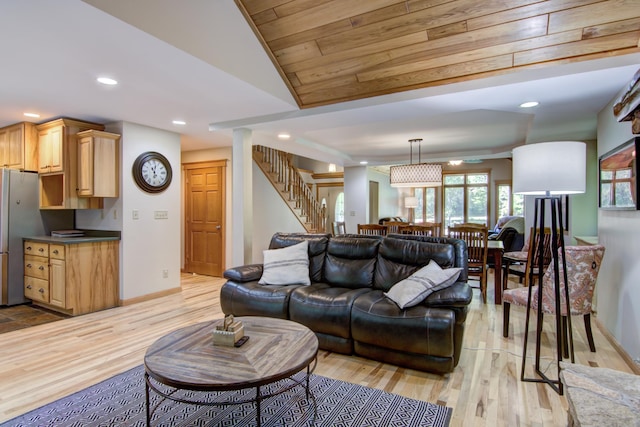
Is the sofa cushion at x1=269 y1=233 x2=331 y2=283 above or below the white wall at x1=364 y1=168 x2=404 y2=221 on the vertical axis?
below

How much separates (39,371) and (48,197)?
9.25ft

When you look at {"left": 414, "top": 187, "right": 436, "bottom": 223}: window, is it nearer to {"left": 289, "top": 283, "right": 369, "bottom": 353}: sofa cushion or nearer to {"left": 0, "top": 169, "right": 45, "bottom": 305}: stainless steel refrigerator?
{"left": 289, "top": 283, "right": 369, "bottom": 353}: sofa cushion

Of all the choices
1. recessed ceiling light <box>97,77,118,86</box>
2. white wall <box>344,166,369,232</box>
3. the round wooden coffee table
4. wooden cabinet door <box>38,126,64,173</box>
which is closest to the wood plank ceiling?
recessed ceiling light <box>97,77,118,86</box>

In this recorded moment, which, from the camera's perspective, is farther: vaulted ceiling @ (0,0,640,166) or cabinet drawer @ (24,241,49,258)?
cabinet drawer @ (24,241,49,258)

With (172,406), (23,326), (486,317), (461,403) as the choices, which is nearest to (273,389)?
(172,406)

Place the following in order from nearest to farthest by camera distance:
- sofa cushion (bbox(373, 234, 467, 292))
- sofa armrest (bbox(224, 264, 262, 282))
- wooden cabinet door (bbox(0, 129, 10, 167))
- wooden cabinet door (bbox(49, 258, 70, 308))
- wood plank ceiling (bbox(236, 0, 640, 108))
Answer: wood plank ceiling (bbox(236, 0, 640, 108)) < sofa cushion (bbox(373, 234, 467, 292)) < sofa armrest (bbox(224, 264, 262, 282)) < wooden cabinet door (bbox(49, 258, 70, 308)) < wooden cabinet door (bbox(0, 129, 10, 167))

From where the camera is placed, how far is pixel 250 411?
2.11 m

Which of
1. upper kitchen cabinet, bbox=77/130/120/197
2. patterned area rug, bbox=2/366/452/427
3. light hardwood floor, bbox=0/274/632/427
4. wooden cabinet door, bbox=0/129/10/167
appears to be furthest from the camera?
wooden cabinet door, bbox=0/129/10/167

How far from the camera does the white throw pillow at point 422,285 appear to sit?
2602 millimetres

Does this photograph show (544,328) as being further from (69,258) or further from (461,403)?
(69,258)

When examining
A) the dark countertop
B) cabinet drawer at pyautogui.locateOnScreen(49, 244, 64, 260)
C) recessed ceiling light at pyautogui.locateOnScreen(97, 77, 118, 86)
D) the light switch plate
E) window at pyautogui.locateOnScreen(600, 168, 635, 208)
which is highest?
recessed ceiling light at pyautogui.locateOnScreen(97, 77, 118, 86)

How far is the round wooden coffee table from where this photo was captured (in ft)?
5.08

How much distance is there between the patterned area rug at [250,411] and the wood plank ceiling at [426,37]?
2563 millimetres

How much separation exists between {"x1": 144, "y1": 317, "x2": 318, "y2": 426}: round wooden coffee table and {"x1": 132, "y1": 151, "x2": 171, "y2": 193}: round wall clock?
3009mm
